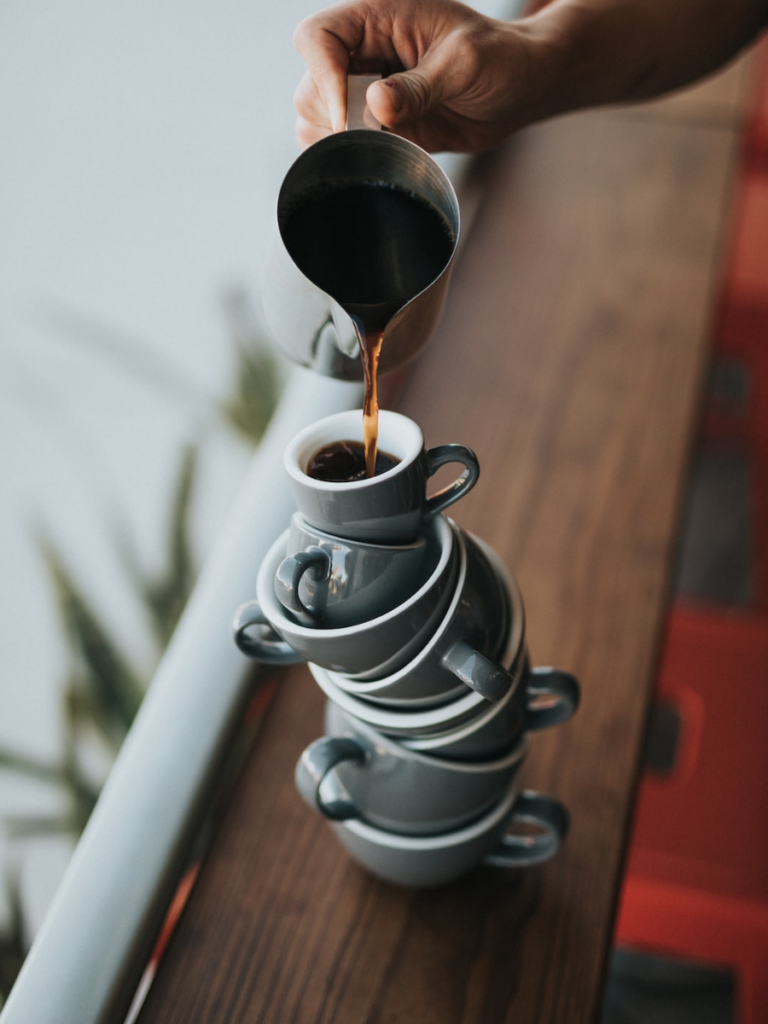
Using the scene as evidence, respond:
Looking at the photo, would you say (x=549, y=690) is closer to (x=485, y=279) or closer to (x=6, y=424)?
(x=6, y=424)

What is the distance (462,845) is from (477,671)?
0.24 metres

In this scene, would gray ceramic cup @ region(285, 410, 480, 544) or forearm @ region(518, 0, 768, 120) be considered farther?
forearm @ region(518, 0, 768, 120)

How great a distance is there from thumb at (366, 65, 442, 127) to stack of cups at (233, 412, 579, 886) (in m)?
0.26

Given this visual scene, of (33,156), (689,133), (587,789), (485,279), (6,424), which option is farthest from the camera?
(689,133)

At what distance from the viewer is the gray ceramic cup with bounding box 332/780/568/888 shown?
750 mm

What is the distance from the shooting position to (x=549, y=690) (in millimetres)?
718

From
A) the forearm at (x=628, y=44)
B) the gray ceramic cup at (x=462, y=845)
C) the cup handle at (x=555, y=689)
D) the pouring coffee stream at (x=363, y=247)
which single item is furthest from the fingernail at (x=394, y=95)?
the gray ceramic cup at (x=462, y=845)

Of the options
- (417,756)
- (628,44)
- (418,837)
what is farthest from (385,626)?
(628,44)

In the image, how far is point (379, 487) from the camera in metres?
0.56

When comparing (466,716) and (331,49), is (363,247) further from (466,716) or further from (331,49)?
(466,716)

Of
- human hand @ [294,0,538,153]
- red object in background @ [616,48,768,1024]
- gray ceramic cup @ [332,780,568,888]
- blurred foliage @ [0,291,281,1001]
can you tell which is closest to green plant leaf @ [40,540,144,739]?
blurred foliage @ [0,291,281,1001]

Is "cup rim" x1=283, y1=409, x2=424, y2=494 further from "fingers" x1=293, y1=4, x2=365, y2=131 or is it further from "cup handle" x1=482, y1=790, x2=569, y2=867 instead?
"cup handle" x1=482, y1=790, x2=569, y2=867

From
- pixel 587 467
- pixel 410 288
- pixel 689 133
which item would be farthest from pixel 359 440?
pixel 689 133

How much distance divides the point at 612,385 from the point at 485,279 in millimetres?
322
